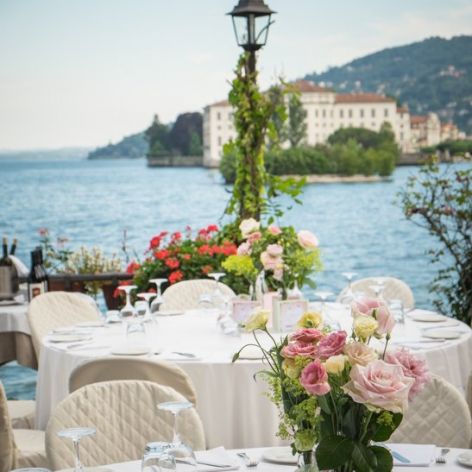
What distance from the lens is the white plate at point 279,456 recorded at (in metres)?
2.53

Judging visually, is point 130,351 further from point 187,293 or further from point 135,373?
point 187,293

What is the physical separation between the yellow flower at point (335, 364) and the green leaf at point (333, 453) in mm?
148

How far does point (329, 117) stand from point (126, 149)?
12.5 metres

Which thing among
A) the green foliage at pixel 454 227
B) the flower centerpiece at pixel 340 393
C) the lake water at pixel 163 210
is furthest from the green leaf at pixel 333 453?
the lake water at pixel 163 210

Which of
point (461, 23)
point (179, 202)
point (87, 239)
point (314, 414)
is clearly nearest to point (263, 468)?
point (314, 414)

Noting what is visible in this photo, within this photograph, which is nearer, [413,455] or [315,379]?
[315,379]

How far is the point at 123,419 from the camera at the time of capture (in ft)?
9.89

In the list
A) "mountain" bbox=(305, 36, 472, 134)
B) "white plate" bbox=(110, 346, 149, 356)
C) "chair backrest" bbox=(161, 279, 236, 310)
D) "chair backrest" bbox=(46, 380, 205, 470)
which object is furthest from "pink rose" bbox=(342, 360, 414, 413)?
"mountain" bbox=(305, 36, 472, 134)

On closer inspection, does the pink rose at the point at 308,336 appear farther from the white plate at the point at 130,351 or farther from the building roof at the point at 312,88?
the building roof at the point at 312,88

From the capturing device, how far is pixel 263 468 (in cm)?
249

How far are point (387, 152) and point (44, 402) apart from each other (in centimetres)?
3477

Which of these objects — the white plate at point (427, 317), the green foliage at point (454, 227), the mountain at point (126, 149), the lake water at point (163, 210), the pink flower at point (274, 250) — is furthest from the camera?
the lake water at point (163, 210)

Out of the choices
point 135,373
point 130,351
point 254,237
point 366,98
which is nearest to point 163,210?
point 366,98

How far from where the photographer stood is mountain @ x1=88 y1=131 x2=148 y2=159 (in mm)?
29906
